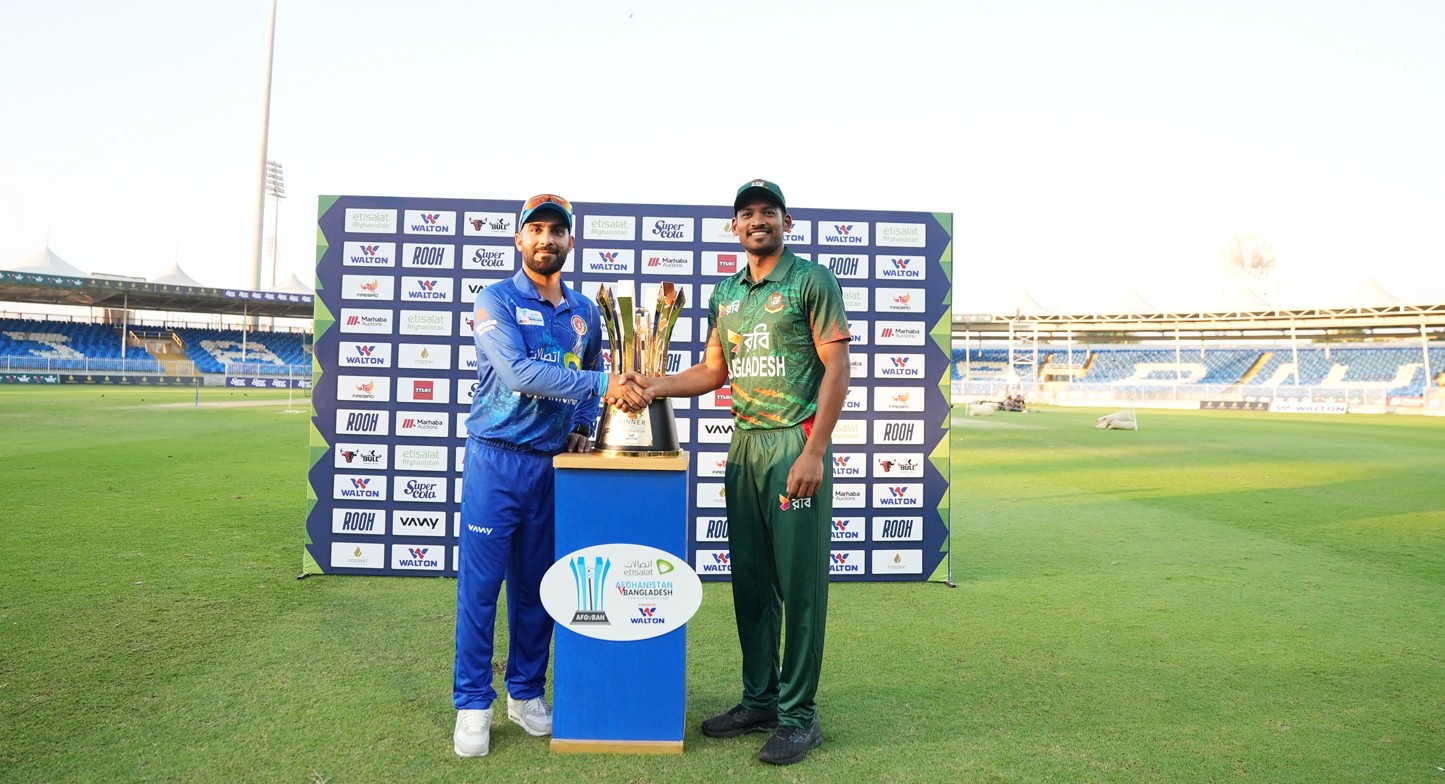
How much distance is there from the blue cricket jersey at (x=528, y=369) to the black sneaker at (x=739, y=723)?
1.21 meters

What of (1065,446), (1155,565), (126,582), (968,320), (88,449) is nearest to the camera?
(126,582)

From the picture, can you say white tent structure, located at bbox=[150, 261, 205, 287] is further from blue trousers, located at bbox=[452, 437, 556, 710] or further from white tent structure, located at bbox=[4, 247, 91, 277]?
blue trousers, located at bbox=[452, 437, 556, 710]

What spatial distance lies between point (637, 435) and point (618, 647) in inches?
31.1

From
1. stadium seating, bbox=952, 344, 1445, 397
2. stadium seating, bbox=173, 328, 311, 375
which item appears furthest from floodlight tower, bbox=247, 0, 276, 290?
stadium seating, bbox=952, 344, 1445, 397

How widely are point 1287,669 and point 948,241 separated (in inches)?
129

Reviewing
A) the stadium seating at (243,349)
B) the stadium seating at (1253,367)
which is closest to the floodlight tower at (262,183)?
the stadium seating at (243,349)

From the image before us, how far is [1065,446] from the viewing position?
1552 centimetres

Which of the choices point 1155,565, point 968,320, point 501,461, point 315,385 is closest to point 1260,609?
point 1155,565

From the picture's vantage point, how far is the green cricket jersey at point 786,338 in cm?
292

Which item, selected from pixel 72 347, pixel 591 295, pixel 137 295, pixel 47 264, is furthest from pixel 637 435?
pixel 47 264

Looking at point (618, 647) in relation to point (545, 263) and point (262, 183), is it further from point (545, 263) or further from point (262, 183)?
point (262, 183)

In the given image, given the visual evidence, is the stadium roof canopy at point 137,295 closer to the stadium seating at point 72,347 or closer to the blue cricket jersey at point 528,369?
the stadium seating at point 72,347

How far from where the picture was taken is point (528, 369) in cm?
285

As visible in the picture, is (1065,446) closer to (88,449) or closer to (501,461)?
(501,461)
